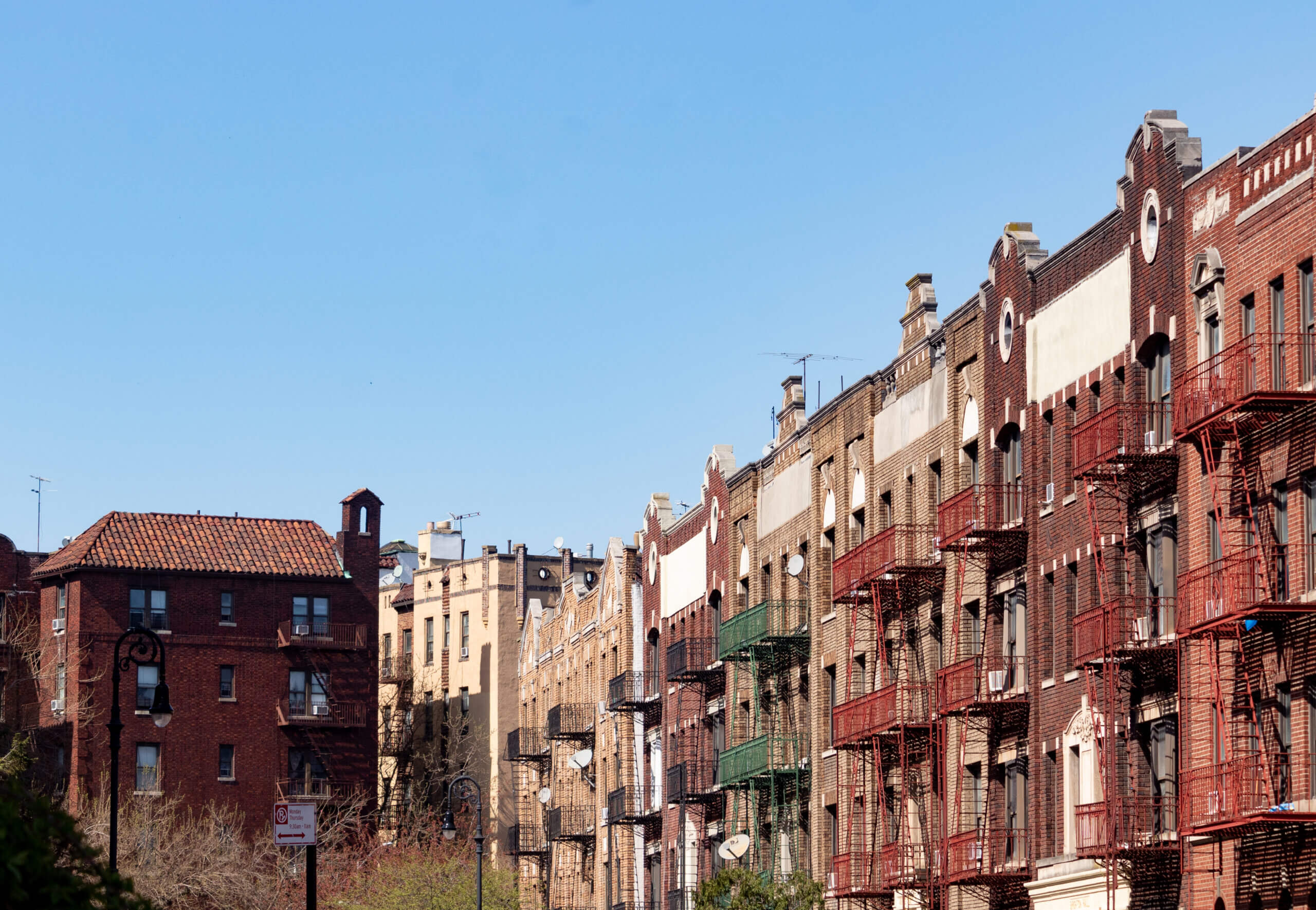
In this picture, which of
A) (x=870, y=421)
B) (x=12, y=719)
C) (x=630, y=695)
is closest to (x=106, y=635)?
(x=12, y=719)

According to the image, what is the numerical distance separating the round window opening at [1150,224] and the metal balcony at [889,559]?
1099 centimetres

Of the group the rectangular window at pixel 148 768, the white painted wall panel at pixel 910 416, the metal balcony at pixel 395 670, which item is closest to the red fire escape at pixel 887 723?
the white painted wall panel at pixel 910 416

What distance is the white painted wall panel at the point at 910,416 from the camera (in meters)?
47.0

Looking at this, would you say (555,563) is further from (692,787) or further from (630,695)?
(692,787)

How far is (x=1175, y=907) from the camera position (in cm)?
3509

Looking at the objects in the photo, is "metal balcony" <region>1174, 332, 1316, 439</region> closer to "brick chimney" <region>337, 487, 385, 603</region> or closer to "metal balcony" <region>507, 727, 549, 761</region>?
"metal balcony" <region>507, 727, 549, 761</region>

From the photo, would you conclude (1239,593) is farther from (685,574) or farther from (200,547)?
(200,547)

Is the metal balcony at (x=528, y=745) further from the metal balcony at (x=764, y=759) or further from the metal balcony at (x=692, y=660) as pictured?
the metal balcony at (x=764, y=759)

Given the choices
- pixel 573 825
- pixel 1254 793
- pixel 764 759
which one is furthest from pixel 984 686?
pixel 573 825

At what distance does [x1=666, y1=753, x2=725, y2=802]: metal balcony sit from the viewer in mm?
61812

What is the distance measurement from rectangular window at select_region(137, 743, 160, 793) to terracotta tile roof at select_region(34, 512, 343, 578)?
7624 millimetres

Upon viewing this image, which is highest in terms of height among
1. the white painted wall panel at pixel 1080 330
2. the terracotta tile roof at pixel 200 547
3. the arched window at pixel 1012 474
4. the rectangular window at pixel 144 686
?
the terracotta tile roof at pixel 200 547

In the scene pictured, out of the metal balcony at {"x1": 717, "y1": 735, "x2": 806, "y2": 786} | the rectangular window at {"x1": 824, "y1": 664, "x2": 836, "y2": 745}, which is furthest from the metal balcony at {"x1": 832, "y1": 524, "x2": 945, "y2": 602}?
the metal balcony at {"x1": 717, "y1": 735, "x2": 806, "y2": 786}

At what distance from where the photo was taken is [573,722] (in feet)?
265
